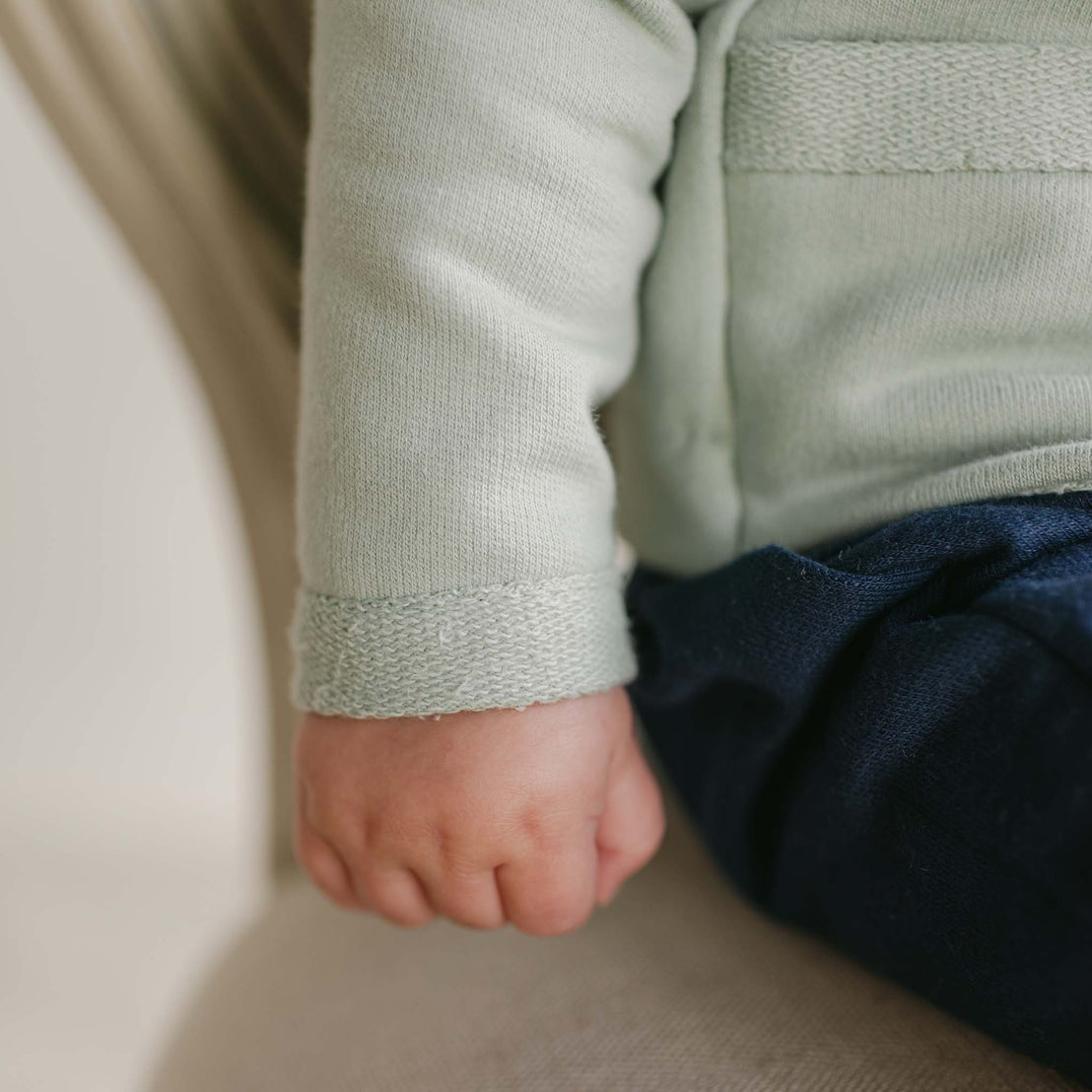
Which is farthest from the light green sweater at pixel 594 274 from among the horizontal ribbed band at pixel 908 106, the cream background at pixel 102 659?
the cream background at pixel 102 659

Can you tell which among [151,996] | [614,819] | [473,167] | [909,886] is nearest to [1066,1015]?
[909,886]

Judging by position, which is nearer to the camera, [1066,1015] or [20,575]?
[1066,1015]

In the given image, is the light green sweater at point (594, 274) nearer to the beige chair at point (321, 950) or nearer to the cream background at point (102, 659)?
the beige chair at point (321, 950)


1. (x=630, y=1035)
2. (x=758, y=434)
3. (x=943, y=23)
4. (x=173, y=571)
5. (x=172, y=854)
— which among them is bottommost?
(x=172, y=854)

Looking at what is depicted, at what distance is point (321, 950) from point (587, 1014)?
148 mm

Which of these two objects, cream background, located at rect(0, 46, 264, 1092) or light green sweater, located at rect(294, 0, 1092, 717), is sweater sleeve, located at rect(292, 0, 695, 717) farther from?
cream background, located at rect(0, 46, 264, 1092)

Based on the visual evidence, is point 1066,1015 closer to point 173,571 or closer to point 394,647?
point 394,647

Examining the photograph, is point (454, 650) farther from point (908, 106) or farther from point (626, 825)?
point (908, 106)

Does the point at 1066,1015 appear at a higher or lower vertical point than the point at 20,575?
higher

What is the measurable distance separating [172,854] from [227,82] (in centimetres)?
90

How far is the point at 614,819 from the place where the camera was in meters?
0.44

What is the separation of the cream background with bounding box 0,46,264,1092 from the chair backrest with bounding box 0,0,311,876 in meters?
0.40

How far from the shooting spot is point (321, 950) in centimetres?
48

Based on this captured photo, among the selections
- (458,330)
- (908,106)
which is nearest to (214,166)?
(458,330)
